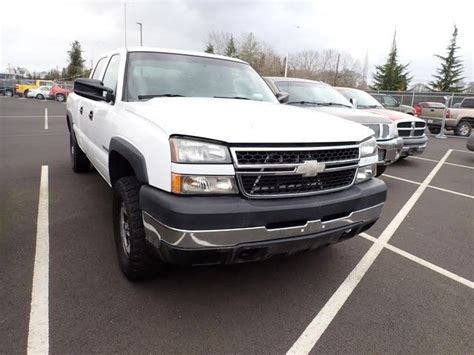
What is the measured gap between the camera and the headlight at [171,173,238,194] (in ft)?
7.32

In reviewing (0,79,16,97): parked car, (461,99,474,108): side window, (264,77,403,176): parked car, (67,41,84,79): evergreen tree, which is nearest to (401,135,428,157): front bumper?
(264,77,403,176): parked car

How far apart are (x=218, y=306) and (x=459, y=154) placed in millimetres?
11264

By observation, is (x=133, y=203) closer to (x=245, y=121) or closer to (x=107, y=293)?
(x=107, y=293)

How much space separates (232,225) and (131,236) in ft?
2.84

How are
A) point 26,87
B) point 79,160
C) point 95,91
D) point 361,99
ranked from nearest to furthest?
point 95,91 → point 79,160 → point 361,99 → point 26,87

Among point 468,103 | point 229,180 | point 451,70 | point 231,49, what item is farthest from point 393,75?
point 229,180

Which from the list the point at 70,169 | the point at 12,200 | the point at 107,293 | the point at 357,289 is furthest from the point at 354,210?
the point at 70,169

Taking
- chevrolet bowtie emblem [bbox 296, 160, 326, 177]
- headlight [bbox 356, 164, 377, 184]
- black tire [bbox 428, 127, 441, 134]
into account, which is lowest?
black tire [bbox 428, 127, 441, 134]

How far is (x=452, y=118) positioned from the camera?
16.5 meters

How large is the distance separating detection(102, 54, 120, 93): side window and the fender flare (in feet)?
3.29

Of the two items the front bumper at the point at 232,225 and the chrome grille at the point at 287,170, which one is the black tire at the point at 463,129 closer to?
the chrome grille at the point at 287,170

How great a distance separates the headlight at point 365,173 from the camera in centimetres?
294

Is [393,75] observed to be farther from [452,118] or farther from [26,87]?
[26,87]

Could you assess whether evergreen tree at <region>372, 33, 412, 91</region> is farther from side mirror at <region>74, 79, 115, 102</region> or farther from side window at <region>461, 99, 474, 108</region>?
side mirror at <region>74, 79, 115, 102</region>
